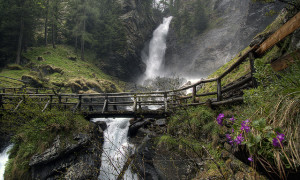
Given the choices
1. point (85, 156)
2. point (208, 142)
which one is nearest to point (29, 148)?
point (85, 156)

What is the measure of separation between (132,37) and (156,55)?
287 inches

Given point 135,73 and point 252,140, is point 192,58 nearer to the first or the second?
point 135,73

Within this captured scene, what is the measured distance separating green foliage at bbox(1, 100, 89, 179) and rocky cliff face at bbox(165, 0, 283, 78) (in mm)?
26945


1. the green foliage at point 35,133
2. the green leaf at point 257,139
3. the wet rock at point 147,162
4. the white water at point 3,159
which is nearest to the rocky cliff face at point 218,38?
the wet rock at point 147,162

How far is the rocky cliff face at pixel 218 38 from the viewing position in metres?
26.6

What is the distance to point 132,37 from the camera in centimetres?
3669

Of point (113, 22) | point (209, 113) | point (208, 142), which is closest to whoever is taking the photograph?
point (208, 142)

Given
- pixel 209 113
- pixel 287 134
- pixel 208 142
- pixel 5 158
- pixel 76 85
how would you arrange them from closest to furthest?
pixel 287 134 → pixel 208 142 → pixel 209 113 → pixel 5 158 → pixel 76 85

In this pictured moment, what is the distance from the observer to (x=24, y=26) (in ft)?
77.0

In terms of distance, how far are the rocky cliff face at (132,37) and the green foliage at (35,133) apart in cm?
2519

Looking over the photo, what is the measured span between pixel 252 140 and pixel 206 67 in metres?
31.7

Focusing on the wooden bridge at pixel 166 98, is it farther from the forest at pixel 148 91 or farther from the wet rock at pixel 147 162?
the wet rock at pixel 147 162

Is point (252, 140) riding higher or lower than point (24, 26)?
lower

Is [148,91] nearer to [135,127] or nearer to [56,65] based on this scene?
[135,127]
